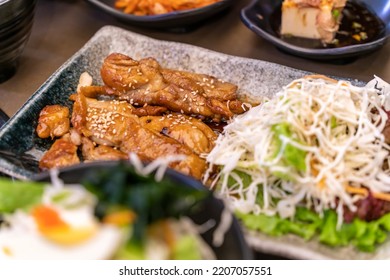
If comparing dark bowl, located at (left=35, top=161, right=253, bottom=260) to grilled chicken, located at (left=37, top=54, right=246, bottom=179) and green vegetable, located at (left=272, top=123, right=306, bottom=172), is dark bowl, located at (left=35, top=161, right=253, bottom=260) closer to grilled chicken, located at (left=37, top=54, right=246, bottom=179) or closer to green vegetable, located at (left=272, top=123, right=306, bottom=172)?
green vegetable, located at (left=272, top=123, right=306, bottom=172)

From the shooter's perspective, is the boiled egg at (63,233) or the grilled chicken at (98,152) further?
the grilled chicken at (98,152)

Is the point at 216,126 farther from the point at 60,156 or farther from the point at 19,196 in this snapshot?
the point at 19,196

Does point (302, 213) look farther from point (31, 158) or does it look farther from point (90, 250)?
point (31, 158)

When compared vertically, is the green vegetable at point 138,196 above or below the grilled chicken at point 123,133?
above

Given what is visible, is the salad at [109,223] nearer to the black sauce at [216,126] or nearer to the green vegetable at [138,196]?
the green vegetable at [138,196]

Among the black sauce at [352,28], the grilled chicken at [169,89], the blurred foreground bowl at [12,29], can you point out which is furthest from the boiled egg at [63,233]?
the black sauce at [352,28]

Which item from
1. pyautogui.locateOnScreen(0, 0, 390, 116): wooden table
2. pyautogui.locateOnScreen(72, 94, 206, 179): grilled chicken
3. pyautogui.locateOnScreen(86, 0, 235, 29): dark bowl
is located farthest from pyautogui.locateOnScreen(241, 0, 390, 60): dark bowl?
pyautogui.locateOnScreen(72, 94, 206, 179): grilled chicken
